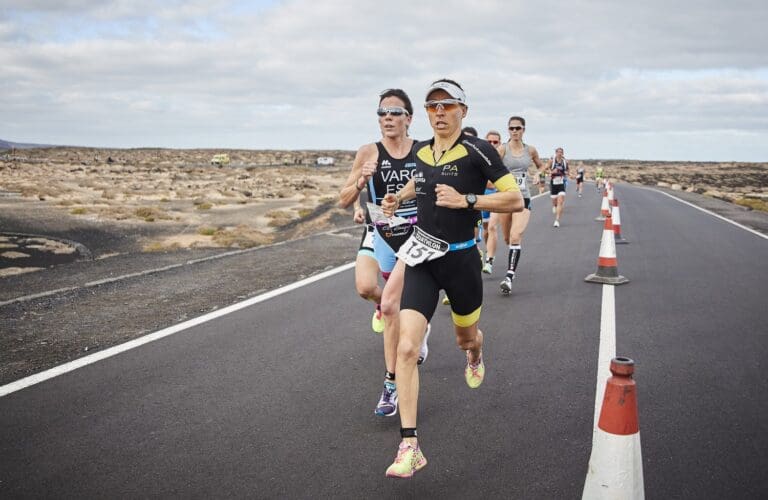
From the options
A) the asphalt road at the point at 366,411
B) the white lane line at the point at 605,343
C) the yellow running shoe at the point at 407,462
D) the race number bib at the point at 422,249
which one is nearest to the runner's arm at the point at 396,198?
the race number bib at the point at 422,249

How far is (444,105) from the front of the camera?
170 inches

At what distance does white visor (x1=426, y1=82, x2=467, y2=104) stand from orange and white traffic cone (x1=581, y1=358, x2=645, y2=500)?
6.45ft

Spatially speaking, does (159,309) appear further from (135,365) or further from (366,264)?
(366,264)

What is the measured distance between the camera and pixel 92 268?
11375 mm

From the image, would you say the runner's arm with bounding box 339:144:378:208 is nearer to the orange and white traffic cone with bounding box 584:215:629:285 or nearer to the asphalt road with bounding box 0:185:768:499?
the asphalt road with bounding box 0:185:768:499

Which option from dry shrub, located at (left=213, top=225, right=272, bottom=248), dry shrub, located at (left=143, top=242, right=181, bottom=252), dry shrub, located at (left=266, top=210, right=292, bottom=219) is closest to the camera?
dry shrub, located at (left=143, top=242, right=181, bottom=252)

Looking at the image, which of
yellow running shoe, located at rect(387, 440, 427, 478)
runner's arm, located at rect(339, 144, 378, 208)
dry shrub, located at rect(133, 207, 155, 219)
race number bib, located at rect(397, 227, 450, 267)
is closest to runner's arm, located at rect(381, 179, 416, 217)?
race number bib, located at rect(397, 227, 450, 267)

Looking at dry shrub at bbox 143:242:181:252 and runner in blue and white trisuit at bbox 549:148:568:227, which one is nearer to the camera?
dry shrub at bbox 143:242:181:252

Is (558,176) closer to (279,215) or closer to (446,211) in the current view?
(279,215)

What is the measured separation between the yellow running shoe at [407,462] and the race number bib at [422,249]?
1.14m

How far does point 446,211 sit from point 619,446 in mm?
1803

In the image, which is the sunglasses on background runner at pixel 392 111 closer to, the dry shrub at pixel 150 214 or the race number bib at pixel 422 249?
the race number bib at pixel 422 249

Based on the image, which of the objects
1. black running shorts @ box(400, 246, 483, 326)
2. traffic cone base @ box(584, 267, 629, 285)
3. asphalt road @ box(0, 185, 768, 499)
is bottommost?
traffic cone base @ box(584, 267, 629, 285)

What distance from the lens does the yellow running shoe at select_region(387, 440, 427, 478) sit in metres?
3.77
